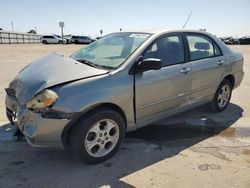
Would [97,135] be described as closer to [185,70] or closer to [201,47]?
[185,70]

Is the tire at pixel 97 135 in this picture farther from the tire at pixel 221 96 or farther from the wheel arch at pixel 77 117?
the tire at pixel 221 96

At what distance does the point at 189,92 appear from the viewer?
4.57 m

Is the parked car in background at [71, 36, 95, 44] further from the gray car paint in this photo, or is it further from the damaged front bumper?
the damaged front bumper

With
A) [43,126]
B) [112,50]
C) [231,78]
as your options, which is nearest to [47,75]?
[43,126]

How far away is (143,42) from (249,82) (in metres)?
5.52

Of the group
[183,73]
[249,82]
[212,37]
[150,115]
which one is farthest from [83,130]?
[249,82]

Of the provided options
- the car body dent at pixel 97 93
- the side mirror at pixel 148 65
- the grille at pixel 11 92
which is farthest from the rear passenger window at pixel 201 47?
the grille at pixel 11 92

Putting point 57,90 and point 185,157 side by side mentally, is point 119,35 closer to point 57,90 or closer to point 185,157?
point 57,90

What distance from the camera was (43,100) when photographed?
3189 millimetres

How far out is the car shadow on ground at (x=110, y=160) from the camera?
3256mm

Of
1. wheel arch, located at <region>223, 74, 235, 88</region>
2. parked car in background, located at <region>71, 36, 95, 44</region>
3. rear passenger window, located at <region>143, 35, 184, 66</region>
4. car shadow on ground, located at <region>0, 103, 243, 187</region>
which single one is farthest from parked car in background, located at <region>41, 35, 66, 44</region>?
rear passenger window, located at <region>143, 35, 184, 66</region>

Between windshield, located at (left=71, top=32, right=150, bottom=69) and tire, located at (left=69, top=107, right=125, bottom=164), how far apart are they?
0.65 metres

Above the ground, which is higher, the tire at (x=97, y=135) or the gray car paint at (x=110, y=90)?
the gray car paint at (x=110, y=90)

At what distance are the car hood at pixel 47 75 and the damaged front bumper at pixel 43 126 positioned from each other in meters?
0.19
